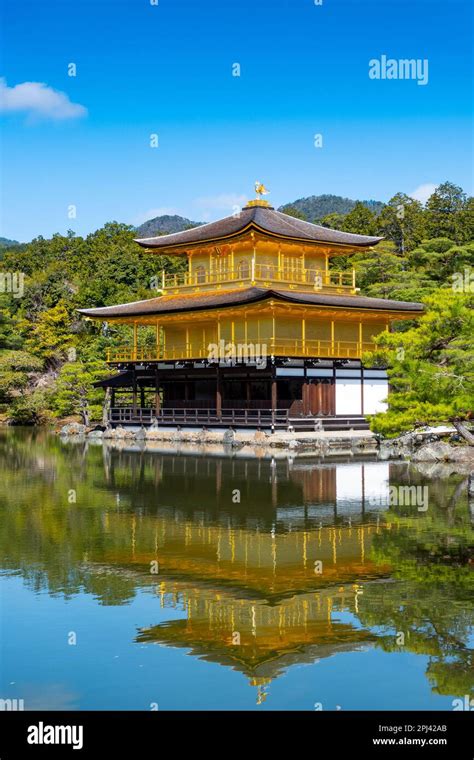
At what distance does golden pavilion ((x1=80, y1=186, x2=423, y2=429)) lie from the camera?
4312cm

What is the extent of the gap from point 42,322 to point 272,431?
113 ft

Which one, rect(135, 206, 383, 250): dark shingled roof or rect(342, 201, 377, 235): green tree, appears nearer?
rect(135, 206, 383, 250): dark shingled roof

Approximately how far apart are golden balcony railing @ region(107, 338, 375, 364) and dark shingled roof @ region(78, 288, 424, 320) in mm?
1959

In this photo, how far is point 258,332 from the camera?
147 feet

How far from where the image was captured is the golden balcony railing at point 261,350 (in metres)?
42.8

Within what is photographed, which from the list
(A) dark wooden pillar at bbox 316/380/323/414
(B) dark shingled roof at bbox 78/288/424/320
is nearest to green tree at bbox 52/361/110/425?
(B) dark shingled roof at bbox 78/288/424/320

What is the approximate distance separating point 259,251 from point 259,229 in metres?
2.98

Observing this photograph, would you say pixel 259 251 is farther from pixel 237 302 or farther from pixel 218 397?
pixel 218 397

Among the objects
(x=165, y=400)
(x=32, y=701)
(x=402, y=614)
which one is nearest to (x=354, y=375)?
(x=165, y=400)

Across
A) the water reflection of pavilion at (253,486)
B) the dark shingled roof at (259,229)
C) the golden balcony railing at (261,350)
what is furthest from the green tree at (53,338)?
the water reflection of pavilion at (253,486)

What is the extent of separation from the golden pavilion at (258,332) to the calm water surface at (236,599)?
57.4ft

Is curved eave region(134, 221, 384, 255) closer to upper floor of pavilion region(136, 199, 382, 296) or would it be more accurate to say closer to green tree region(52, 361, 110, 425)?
upper floor of pavilion region(136, 199, 382, 296)

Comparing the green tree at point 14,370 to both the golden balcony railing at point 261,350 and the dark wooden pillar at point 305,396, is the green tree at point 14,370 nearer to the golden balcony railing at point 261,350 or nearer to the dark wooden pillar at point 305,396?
the golden balcony railing at point 261,350
